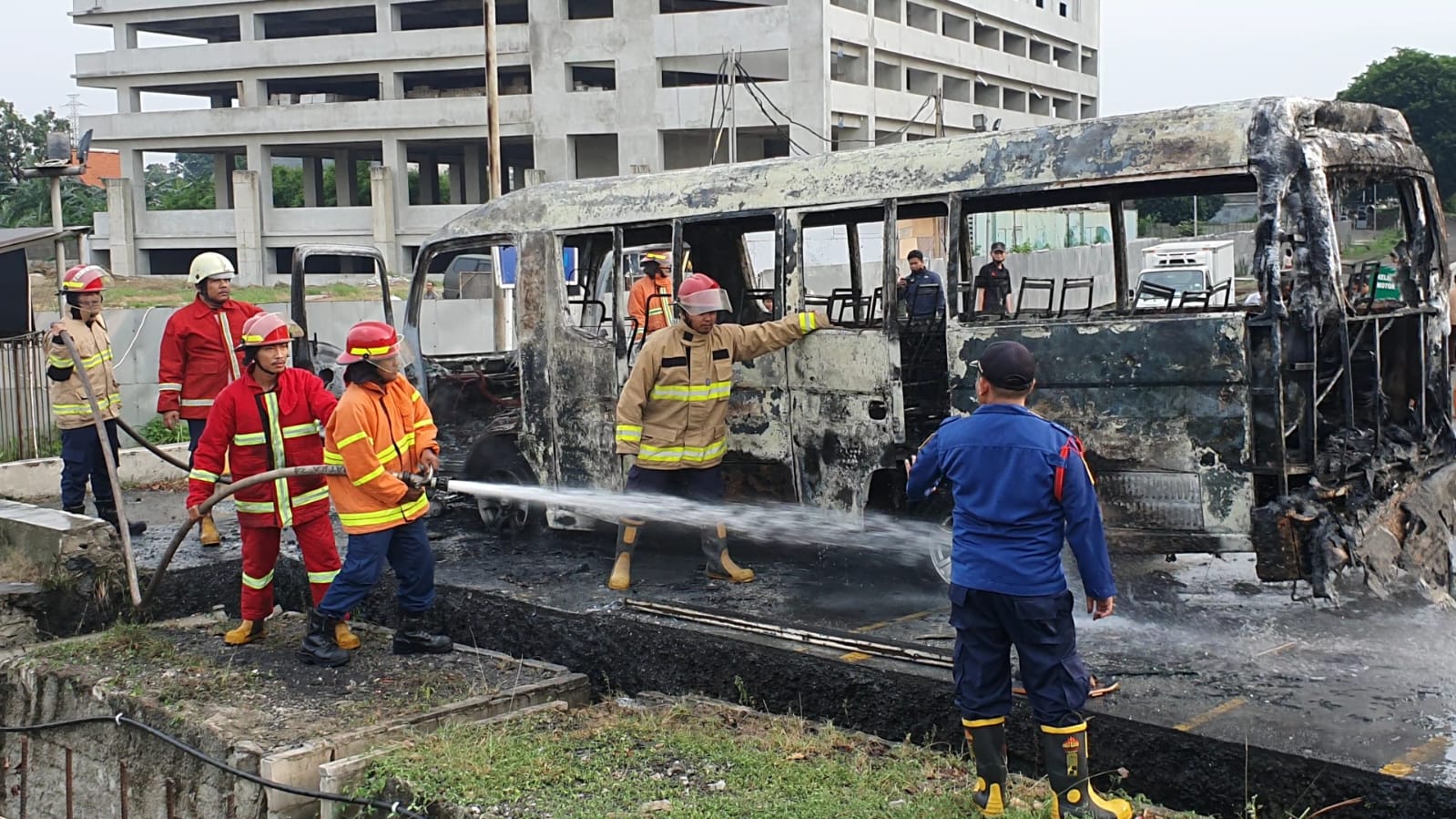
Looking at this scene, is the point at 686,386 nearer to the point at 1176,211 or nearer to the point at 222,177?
the point at 222,177

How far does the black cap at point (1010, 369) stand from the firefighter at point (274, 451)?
358 centimetres

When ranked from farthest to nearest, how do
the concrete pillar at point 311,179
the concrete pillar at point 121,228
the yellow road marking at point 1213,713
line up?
the concrete pillar at point 311,179, the concrete pillar at point 121,228, the yellow road marking at point 1213,713

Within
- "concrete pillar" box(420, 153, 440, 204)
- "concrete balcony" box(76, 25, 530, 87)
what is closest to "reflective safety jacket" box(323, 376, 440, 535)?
"concrete balcony" box(76, 25, 530, 87)

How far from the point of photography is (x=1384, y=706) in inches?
203

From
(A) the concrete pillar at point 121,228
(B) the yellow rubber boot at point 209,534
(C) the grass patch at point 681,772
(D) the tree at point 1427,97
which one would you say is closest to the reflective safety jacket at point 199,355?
(B) the yellow rubber boot at point 209,534

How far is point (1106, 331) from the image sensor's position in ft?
20.8

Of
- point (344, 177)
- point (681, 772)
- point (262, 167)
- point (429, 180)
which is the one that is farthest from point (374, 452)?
point (429, 180)

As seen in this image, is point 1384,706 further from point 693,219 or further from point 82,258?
point 82,258

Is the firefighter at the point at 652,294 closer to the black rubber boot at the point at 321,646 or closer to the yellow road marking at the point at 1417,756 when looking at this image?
the black rubber boot at the point at 321,646

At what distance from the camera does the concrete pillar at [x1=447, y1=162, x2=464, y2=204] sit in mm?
45125

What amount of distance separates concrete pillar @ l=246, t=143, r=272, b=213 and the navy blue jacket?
39.4 metres

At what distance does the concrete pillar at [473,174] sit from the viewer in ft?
141

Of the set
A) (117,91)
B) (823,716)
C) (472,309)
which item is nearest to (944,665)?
(823,716)

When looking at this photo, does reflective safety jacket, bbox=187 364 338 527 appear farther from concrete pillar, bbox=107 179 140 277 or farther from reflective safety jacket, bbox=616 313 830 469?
concrete pillar, bbox=107 179 140 277
